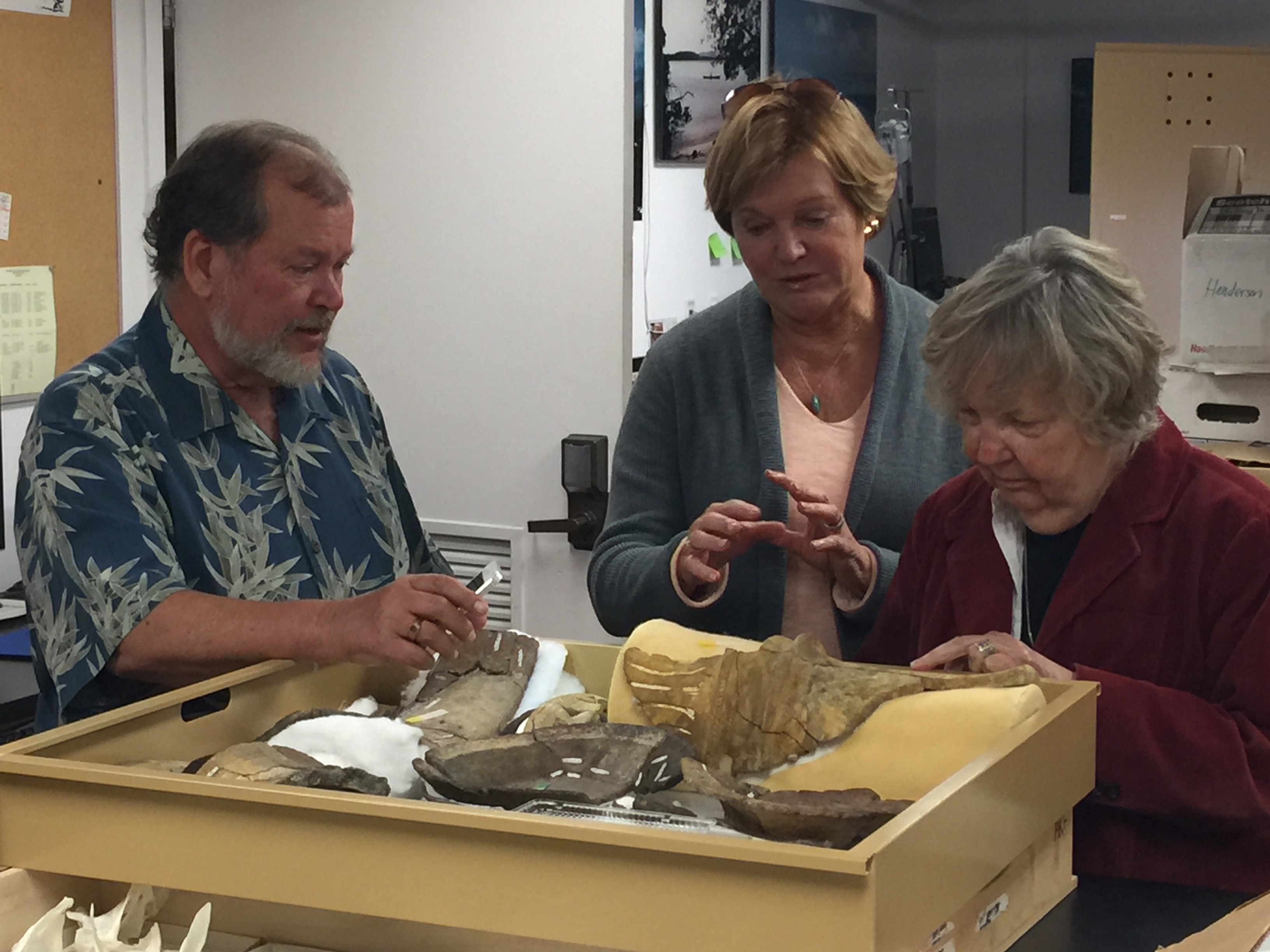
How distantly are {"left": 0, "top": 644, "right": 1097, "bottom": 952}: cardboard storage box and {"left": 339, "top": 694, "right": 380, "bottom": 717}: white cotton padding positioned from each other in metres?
0.22

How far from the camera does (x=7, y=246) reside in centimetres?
292

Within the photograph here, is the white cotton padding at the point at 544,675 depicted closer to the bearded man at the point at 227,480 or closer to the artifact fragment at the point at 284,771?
the bearded man at the point at 227,480

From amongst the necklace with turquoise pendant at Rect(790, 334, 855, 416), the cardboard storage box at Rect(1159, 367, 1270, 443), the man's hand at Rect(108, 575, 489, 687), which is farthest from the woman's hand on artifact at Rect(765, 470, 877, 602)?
the cardboard storage box at Rect(1159, 367, 1270, 443)

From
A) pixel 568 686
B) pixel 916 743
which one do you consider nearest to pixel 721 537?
pixel 568 686

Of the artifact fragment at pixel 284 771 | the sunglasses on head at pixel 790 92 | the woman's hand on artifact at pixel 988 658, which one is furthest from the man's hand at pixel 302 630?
the sunglasses on head at pixel 790 92

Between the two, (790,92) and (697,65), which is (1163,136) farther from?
(697,65)

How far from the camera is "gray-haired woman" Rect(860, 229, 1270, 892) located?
1320 millimetres

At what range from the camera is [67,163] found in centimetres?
304

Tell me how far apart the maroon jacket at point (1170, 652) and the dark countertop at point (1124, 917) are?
0.06 metres

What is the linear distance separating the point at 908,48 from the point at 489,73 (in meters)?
1.72

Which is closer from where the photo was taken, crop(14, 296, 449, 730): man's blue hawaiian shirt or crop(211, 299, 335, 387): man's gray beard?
crop(14, 296, 449, 730): man's blue hawaiian shirt

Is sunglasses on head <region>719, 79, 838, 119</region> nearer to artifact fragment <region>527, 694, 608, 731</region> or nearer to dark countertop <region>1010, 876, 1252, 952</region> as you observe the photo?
artifact fragment <region>527, 694, 608, 731</region>

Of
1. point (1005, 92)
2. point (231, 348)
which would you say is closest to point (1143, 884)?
point (231, 348)

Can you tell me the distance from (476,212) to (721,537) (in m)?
1.54
